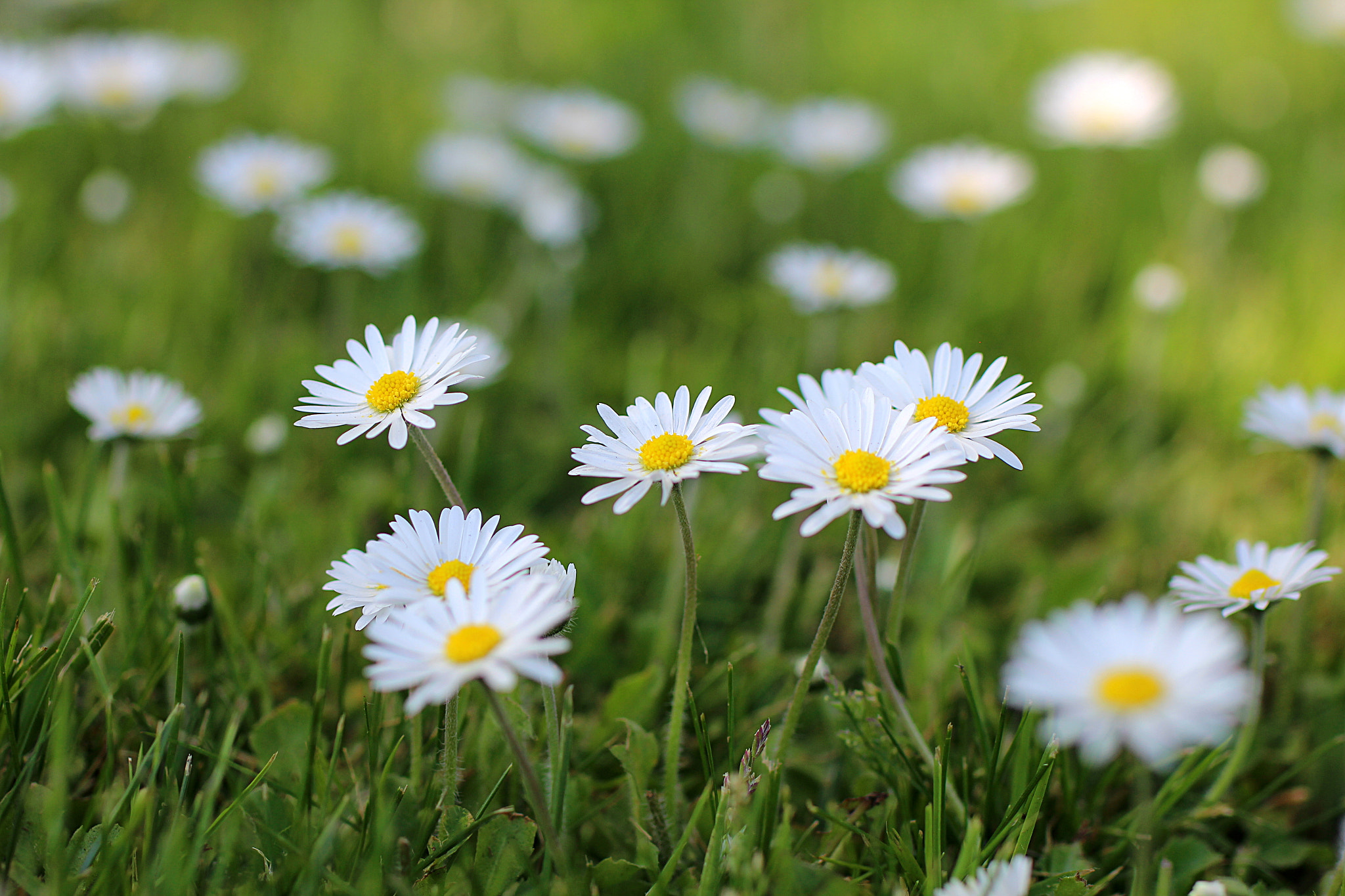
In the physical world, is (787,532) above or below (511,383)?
below

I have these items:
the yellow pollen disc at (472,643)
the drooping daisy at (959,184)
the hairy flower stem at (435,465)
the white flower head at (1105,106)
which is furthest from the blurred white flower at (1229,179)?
the yellow pollen disc at (472,643)

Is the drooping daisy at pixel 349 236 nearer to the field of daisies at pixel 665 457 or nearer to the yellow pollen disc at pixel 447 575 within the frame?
the field of daisies at pixel 665 457

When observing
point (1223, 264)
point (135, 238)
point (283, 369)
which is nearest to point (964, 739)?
point (283, 369)

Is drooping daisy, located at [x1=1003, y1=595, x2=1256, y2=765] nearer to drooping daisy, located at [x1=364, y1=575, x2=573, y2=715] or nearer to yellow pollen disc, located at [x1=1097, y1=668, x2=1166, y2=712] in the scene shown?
yellow pollen disc, located at [x1=1097, y1=668, x2=1166, y2=712]

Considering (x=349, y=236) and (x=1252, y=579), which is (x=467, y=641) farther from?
(x=349, y=236)

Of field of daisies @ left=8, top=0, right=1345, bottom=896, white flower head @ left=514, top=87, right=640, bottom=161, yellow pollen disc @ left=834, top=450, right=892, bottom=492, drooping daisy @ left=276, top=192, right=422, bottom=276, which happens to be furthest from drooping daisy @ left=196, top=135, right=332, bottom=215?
yellow pollen disc @ left=834, top=450, right=892, bottom=492

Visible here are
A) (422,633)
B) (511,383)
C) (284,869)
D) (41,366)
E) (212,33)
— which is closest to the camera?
(422,633)

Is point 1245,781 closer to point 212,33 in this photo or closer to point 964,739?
point 964,739
